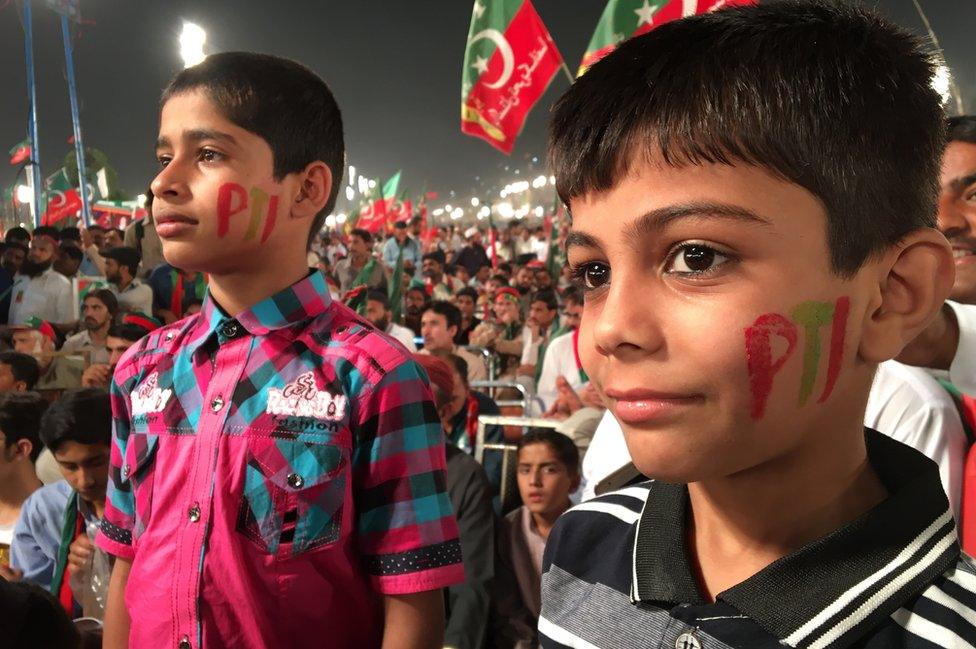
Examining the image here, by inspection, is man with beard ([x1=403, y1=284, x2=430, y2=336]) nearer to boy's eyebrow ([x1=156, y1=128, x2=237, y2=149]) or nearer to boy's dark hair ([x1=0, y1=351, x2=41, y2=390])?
boy's dark hair ([x1=0, y1=351, x2=41, y2=390])

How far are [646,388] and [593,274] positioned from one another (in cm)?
20

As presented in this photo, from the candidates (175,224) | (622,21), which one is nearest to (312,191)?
(175,224)

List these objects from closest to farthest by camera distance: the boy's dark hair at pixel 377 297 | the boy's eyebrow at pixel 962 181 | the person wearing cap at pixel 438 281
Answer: the boy's eyebrow at pixel 962 181 → the boy's dark hair at pixel 377 297 → the person wearing cap at pixel 438 281

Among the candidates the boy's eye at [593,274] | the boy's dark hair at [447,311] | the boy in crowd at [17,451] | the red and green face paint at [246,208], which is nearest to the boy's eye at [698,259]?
the boy's eye at [593,274]

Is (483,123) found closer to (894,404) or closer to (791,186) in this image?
(894,404)

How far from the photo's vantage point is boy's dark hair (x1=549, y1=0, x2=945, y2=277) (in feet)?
2.69

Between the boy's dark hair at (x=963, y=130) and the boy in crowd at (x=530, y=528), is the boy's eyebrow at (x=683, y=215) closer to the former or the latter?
the boy's dark hair at (x=963, y=130)

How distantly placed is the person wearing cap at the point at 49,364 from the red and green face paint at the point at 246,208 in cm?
438

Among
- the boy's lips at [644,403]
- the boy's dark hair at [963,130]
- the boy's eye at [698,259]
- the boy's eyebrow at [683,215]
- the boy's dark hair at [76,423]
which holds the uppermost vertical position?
the boy's dark hair at [963,130]

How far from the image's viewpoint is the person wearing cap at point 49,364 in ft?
18.4

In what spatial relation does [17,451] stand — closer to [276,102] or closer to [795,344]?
[276,102]

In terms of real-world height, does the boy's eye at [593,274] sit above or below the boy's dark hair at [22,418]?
above

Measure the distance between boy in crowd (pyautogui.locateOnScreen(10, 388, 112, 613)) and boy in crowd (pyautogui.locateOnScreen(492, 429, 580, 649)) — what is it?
178 centimetres

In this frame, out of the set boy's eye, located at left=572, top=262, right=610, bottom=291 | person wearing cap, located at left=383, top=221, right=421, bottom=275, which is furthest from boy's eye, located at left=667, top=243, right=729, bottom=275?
person wearing cap, located at left=383, top=221, right=421, bottom=275
